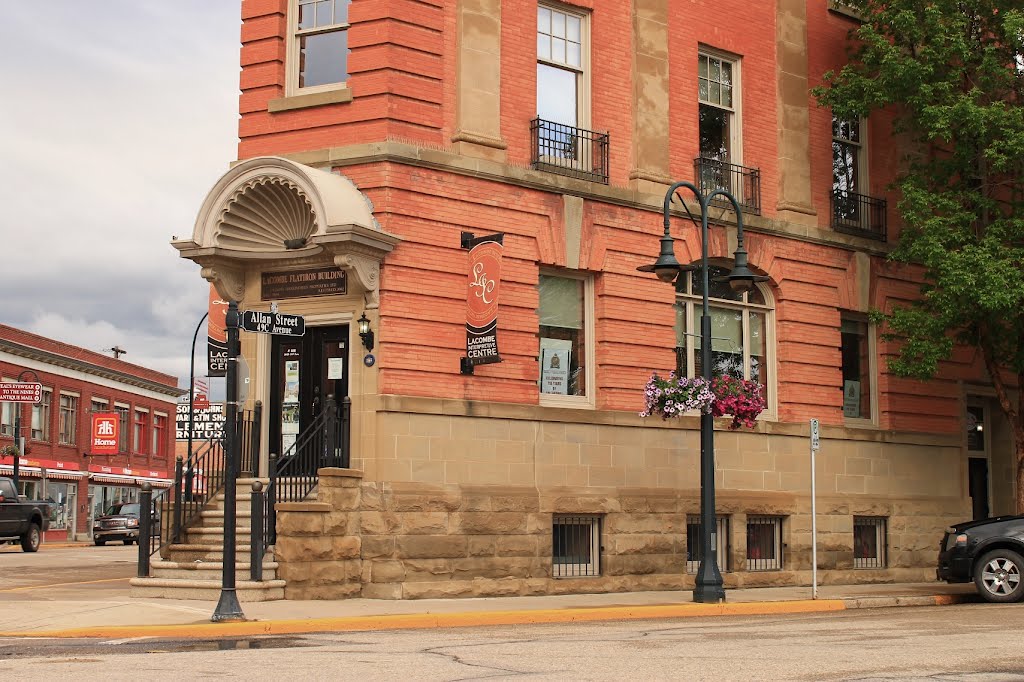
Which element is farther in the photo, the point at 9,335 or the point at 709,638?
the point at 9,335

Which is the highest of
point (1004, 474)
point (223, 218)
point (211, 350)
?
point (223, 218)

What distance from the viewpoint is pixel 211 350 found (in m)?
20.3

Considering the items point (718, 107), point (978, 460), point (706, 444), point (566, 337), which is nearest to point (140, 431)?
point (978, 460)

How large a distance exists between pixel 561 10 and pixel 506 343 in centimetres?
579

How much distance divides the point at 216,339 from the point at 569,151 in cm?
631

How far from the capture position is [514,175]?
19828 mm

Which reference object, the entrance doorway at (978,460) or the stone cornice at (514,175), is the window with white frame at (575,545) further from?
the entrance doorway at (978,460)

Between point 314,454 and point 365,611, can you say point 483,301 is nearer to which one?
point 314,454

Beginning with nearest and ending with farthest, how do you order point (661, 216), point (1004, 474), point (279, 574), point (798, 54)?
point (279, 574), point (661, 216), point (798, 54), point (1004, 474)

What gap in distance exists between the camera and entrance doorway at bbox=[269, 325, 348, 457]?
1934 centimetres

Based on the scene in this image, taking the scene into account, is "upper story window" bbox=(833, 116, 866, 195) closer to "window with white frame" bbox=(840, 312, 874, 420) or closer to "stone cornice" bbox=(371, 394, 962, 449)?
"window with white frame" bbox=(840, 312, 874, 420)

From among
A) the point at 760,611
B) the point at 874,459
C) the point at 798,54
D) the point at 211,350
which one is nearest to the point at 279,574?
the point at 211,350

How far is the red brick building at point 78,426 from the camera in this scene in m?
54.0

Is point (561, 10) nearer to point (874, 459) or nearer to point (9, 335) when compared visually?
point (874, 459)
